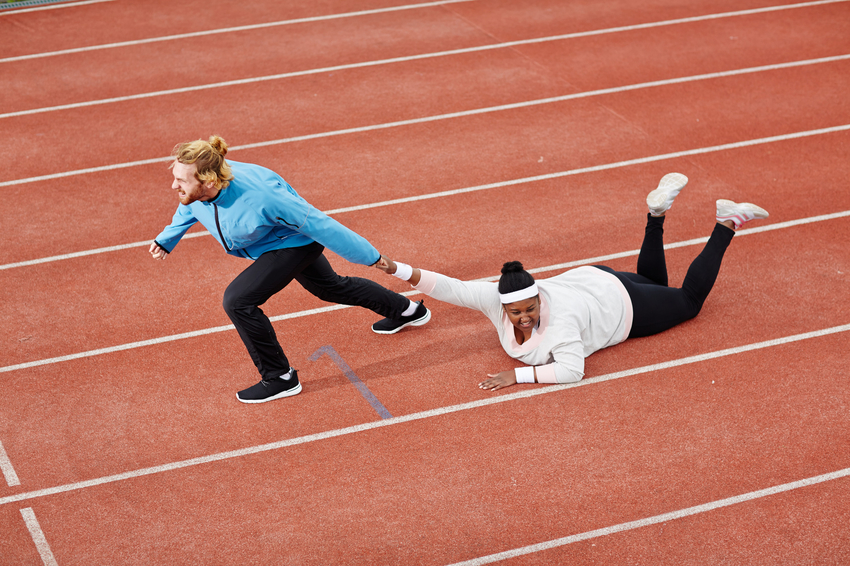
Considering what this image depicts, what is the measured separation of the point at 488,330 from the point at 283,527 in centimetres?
204

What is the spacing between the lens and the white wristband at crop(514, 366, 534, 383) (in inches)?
183

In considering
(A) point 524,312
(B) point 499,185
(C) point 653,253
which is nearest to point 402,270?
(A) point 524,312

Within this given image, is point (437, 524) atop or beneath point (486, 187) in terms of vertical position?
beneath

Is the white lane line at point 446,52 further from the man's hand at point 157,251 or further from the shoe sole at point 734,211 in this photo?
the man's hand at point 157,251

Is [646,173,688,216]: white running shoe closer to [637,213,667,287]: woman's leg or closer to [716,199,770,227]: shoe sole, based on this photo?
[637,213,667,287]: woman's leg

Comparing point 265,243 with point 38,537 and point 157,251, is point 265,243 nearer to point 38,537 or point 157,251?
point 157,251

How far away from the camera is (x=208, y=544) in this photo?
12.9 ft

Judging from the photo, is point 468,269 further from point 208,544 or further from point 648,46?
point 648,46

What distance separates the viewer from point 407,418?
4.64 metres

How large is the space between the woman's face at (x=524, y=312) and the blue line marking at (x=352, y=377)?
0.99m

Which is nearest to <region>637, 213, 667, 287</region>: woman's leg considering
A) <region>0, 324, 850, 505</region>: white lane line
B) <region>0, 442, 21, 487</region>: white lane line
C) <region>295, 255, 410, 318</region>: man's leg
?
<region>0, 324, 850, 505</region>: white lane line

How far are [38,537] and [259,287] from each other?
1744 mm

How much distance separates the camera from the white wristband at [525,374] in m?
4.66

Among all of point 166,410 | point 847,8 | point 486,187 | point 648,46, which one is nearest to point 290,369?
point 166,410
